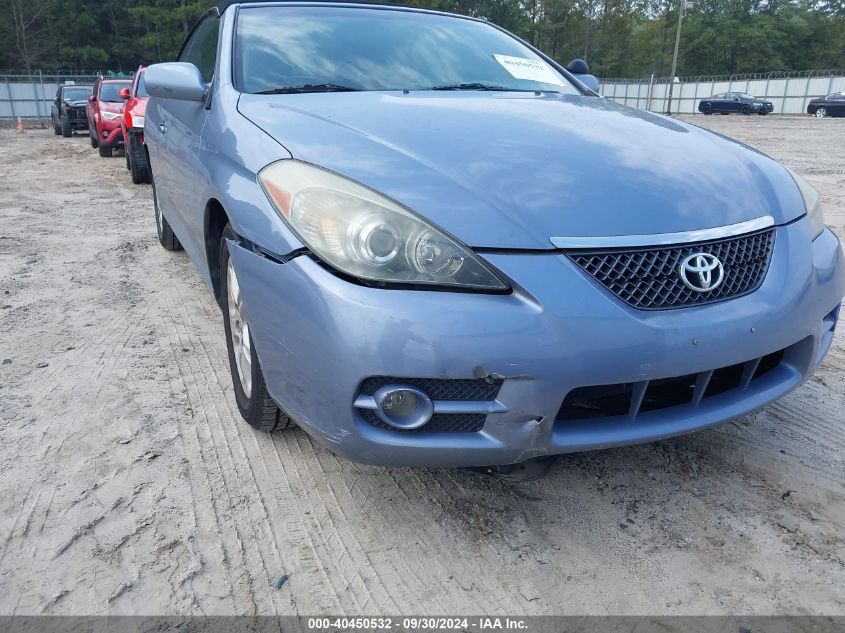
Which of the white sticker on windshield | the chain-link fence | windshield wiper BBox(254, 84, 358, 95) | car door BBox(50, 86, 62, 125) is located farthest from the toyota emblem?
the chain-link fence

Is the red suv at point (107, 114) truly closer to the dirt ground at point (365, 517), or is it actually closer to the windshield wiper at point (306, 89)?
the dirt ground at point (365, 517)

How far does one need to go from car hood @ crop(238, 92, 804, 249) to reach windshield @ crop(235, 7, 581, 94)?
0.26 metres

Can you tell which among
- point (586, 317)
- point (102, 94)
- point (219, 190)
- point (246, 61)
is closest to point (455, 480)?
point (586, 317)

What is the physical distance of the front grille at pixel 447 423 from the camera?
5.72 feet

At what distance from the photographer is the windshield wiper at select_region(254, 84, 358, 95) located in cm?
263

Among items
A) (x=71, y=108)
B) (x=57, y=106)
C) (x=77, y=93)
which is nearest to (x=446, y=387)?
(x=71, y=108)

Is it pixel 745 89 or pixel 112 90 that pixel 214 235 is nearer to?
pixel 112 90

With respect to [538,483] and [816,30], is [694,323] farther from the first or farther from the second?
[816,30]

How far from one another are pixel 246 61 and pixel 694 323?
79.6 inches

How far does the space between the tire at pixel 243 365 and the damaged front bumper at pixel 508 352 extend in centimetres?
38

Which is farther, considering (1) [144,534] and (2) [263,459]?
(2) [263,459]

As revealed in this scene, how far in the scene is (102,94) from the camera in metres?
13.2

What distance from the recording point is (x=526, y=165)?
2.01 m

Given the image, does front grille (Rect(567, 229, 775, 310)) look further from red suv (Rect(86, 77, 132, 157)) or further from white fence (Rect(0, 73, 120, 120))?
white fence (Rect(0, 73, 120, 120))
